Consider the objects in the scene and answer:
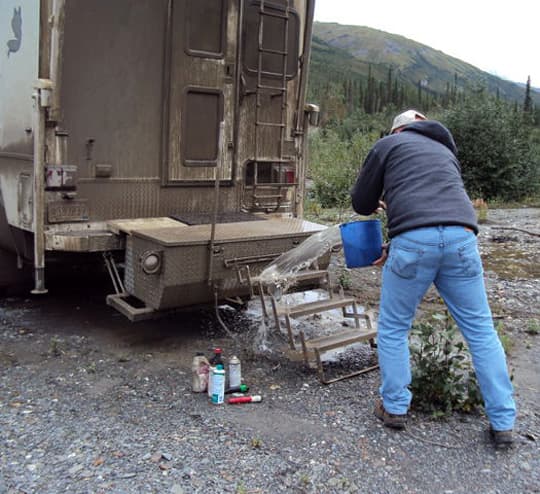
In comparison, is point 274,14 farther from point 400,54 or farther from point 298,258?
point 400,54

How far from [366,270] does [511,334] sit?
234 centimetres

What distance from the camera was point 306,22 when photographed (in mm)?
6000

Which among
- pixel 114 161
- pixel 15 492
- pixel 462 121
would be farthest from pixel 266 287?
pixel 462 121

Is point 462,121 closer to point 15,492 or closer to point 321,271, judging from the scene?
point 321,271

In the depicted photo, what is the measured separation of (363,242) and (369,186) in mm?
418

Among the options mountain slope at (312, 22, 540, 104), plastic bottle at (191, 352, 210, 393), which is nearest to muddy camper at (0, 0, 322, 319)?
plastic bottle at (191, 352, 210, 393)

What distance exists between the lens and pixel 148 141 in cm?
517

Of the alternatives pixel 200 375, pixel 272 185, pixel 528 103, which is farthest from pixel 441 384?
pixel 528 103

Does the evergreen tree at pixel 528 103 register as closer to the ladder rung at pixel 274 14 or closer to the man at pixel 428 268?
the ladder rung at pixel 274 14

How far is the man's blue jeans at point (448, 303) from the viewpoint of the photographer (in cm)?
352

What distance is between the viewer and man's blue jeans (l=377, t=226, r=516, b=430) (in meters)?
3.52

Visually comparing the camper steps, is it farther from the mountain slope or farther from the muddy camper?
the mountain slope

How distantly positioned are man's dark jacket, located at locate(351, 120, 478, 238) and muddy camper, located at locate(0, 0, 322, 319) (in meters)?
1.05

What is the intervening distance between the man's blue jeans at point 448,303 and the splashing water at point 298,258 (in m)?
1.34
